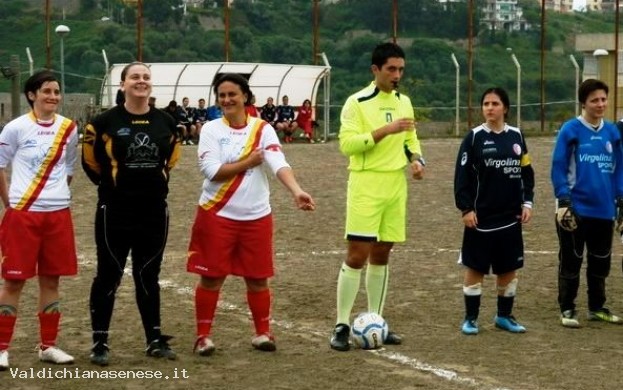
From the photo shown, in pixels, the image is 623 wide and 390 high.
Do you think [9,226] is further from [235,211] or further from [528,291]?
[528,291]

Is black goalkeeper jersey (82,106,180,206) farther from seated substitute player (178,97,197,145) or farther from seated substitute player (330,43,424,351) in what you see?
seated substitute player (178,97,197,145)

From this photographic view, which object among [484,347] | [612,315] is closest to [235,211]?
[484,347]

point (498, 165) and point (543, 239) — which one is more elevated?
point (498, 165)

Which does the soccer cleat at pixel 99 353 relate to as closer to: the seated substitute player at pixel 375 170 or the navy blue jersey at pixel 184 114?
the seated substitute player at pixel 375 170

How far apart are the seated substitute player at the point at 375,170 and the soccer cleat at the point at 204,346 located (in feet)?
2.64

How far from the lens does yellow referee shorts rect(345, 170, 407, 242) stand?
321 inches

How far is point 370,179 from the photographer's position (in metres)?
8.20

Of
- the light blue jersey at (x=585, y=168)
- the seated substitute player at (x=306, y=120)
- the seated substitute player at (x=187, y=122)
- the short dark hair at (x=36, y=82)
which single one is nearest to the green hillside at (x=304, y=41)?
the seated substitute player at (x=306, y=120)

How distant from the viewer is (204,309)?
26.0ft

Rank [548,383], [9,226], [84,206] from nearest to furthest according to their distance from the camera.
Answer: [548,383] → [9,226] → [84,206]

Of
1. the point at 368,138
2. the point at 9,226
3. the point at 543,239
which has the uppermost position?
the point at 368,138

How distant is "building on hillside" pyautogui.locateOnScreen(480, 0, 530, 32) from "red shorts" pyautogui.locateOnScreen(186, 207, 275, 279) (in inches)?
2879

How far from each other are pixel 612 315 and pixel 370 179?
230 centimetres

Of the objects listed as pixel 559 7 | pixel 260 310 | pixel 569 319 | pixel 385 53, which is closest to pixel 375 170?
pixel 385 53
